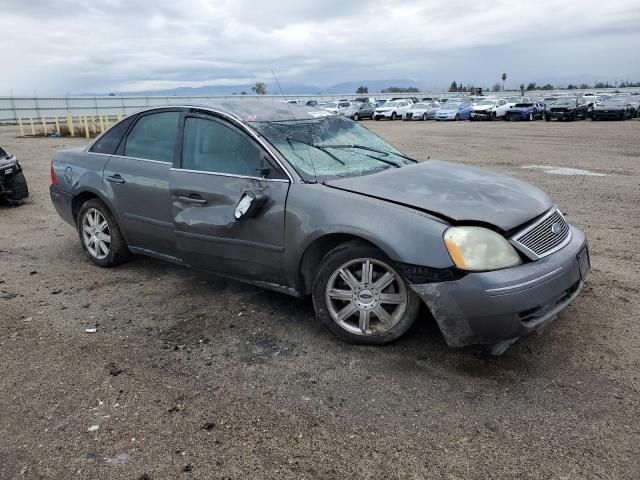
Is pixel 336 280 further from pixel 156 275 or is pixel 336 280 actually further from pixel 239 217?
pixel 156 275

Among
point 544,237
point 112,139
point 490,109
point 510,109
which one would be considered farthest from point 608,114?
point 112,139

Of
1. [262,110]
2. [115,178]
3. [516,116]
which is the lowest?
[516,116]

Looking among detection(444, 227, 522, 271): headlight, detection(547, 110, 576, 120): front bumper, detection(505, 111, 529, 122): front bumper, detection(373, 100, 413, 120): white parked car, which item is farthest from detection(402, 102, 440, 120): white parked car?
detection(444, 227, 522, 271): headlight

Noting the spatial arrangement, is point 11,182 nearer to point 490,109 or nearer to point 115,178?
point 115,178

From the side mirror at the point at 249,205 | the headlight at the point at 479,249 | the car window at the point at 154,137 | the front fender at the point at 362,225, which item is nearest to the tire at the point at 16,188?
the car window at the point at 154,137

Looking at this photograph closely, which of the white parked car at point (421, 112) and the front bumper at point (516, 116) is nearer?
the front bumper at point (516, 116)

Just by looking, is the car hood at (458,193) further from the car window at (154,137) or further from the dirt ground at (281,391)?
the car window at (154,137)

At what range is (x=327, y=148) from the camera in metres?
4.33

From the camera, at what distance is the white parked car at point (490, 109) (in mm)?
37312

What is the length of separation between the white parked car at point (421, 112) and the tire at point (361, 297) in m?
38.3

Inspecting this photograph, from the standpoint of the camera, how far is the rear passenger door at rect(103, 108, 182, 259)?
4.61m

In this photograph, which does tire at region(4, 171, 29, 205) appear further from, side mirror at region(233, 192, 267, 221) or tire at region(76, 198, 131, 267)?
side mirror at region(233, 192, 267, 221)

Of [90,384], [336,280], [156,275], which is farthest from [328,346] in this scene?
[156,275]

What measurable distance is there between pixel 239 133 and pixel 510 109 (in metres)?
35.5
